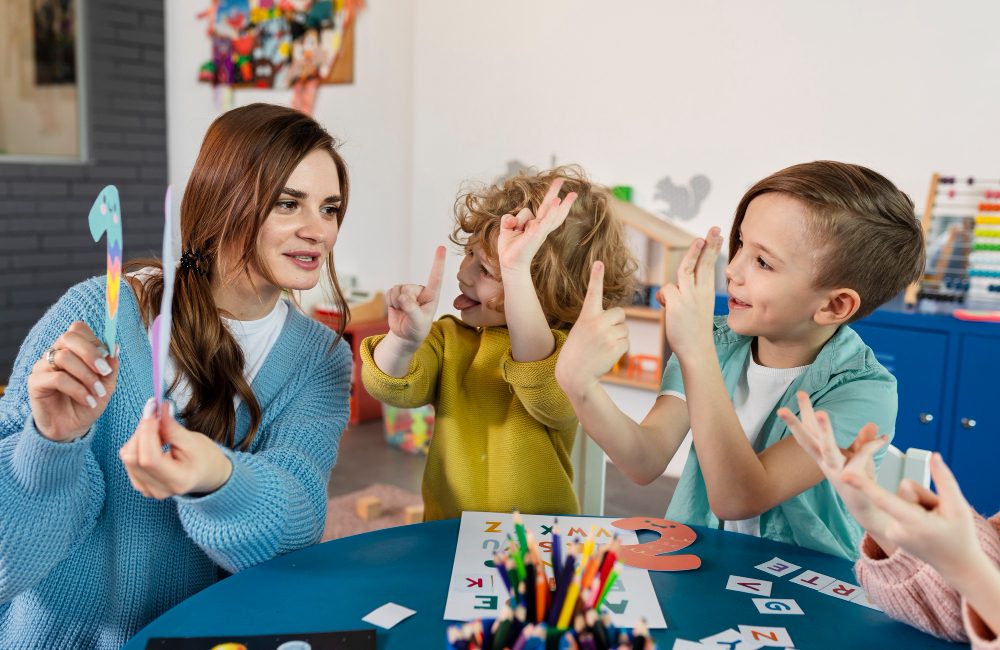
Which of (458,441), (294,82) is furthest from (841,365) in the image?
(294,82)

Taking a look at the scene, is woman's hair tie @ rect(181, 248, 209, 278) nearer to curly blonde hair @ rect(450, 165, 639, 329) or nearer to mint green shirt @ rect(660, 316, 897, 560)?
curly blonde hair @ rect(450, 165, 639, 329)

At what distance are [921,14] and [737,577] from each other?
2.51 metres

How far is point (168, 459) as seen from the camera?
40.1 inches

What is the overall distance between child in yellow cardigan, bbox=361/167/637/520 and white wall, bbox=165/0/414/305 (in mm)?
2889

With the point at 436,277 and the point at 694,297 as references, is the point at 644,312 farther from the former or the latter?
the point at 694,297

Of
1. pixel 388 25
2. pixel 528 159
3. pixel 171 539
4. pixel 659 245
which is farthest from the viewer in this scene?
pixel 388 25

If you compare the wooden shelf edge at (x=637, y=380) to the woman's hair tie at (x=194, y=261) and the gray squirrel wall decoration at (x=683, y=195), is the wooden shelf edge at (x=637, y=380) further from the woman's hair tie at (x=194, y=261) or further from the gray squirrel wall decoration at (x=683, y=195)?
the woman's hair tie at (x=194, y=261)

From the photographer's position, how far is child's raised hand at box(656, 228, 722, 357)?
51.3 inches

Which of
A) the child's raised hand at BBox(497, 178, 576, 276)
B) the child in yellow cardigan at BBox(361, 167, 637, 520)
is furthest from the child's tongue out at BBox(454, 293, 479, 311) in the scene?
the child's raised hand at BBox(497, 178, 576, 276)

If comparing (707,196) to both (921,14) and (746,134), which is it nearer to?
(746,134)

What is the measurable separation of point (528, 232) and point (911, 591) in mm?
742

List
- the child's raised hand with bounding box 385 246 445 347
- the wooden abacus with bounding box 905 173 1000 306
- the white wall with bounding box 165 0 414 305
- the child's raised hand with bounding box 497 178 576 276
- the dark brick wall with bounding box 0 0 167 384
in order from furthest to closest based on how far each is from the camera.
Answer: the dark brick wall with bounding box 0 0 167 384 → the white wall with bounding box 165 0 414 305 → the wooden abacus with bounding box 905 173 1000 306 → the child's raised hand with bounding box 385 246 445 347 → the child's raised hand with bounding box 497 178 576 276

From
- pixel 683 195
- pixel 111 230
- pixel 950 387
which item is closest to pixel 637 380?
pixel 683 195

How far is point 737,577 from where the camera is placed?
1209 millimetres
